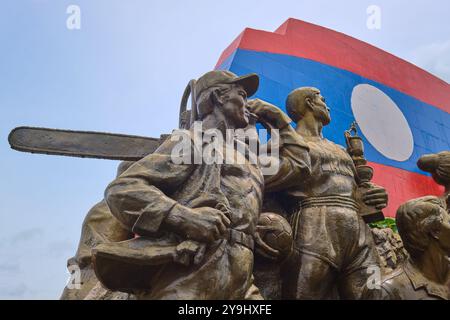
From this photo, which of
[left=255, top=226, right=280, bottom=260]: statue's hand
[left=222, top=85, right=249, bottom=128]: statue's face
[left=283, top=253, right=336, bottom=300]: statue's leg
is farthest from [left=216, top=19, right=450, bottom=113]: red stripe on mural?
[left=255, top=226, right=280, bottom=260]: statue's hand

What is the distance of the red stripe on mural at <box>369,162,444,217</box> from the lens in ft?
43.8

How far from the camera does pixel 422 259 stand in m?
3.22

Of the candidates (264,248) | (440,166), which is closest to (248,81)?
(264,248)

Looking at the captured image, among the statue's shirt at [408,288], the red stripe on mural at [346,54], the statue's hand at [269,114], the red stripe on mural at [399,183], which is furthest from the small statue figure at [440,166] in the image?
the red stripe on mural at [346,54]

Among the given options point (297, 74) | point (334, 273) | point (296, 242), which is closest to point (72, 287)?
point (296, 242)

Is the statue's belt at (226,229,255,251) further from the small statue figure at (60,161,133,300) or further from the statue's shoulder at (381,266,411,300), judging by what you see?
the small statue figure at (60,161,133,300)

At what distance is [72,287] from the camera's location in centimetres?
351

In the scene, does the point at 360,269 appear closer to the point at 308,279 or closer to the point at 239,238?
the point at 308,279

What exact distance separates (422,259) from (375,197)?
69 cm

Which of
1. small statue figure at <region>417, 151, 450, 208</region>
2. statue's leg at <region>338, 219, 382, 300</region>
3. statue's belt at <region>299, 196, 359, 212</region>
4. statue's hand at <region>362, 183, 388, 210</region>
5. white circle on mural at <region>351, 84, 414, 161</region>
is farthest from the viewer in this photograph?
white circle on mural at <region>351, 84, 414, 161</region>

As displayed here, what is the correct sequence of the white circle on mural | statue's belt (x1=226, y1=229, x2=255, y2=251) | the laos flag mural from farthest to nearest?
the white circle on mural
the laos flag mural
statue's belt (x1=226, y1=229, x2=255, y2=251)

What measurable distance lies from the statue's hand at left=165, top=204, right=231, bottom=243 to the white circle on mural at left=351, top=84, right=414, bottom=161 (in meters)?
11.4
